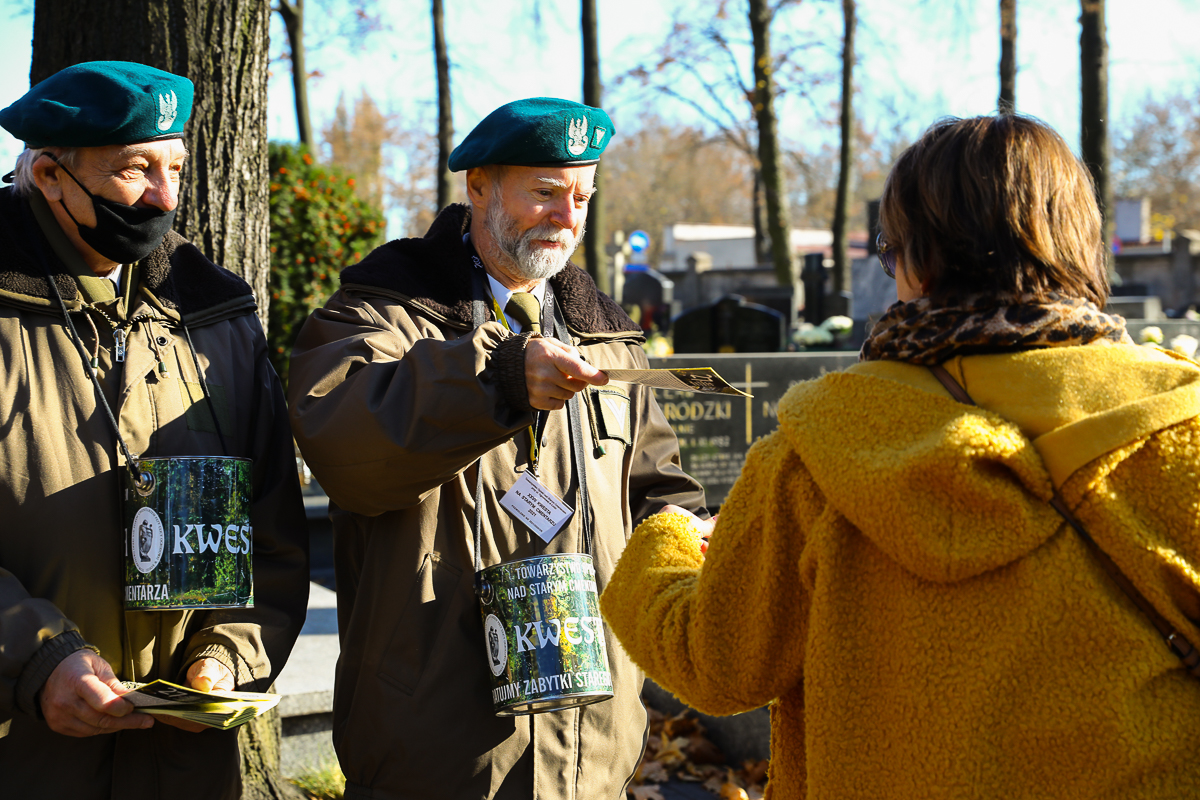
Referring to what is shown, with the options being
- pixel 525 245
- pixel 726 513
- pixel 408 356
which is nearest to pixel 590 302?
pixel 525 245

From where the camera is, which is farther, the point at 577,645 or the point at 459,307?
the point at 459,307

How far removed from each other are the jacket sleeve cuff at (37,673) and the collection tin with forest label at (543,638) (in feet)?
2.50

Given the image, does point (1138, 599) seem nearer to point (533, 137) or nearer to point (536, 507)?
point (536, 507)

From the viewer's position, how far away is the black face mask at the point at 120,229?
2.03 metres

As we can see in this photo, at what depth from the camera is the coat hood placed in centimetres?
123

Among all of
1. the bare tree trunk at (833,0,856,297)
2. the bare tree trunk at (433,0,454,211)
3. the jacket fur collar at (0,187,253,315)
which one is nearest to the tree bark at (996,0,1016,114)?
the bare tree trunk at (833,0,856,297)

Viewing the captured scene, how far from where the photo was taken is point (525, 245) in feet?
7.86

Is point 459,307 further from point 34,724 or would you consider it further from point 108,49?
point 108,49

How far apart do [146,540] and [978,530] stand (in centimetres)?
144

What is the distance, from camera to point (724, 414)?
7156 mm

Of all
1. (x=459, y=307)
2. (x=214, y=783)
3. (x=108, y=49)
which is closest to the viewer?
(x=214, y=783)

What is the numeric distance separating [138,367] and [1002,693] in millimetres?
1658

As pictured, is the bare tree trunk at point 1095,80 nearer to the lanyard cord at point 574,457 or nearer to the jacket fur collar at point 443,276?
the jacket fur collar at point 443,276

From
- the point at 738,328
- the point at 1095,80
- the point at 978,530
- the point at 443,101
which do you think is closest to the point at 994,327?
the point at 978,530
